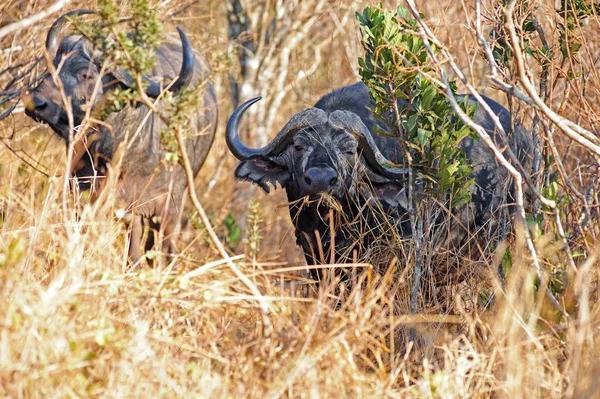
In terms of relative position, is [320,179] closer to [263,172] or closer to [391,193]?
[391,193]

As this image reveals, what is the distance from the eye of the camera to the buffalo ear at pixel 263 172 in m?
5.05

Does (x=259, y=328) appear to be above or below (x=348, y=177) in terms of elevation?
below

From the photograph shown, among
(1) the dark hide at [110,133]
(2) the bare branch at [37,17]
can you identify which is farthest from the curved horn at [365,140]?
(2) the bare branch at [37,17]

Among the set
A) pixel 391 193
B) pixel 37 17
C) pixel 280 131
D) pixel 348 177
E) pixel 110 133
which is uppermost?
pixel 37 17

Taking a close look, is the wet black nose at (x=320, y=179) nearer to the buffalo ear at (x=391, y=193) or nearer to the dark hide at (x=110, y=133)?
the buffalo ear at (x=391, y=193)

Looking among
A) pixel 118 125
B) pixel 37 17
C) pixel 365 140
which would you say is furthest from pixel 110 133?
pixel 37 17

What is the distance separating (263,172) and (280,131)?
273mm

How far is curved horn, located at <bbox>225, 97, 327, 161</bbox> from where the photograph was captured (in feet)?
15.9

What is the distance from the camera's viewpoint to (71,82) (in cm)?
595

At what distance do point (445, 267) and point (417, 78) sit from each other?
1.09m

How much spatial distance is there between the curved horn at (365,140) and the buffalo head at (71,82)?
126cm

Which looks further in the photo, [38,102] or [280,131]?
[38,102]

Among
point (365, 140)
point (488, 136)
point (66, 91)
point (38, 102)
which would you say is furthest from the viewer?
point (66, 91)

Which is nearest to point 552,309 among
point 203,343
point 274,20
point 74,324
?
point 203,343
